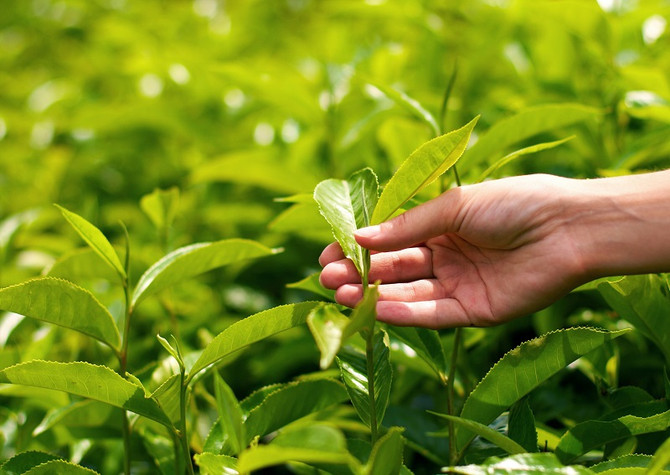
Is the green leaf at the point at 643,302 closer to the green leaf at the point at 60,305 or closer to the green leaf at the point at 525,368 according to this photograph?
the green leaf at the point at 525,368

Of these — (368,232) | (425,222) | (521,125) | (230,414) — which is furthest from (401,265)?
(230,414)

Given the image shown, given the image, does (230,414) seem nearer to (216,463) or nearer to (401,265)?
(216,463)

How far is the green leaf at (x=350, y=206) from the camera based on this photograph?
3.45 ft

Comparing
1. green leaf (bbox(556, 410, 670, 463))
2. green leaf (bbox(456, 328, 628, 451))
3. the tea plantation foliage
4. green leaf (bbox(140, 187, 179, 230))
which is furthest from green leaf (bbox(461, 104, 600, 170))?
green leaf (bbox(140, 187, 179, 230))

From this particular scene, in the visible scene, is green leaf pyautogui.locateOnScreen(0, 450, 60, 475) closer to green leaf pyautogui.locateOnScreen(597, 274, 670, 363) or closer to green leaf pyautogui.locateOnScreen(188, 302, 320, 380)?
green leaf pyautogui.locateOnScreen(188, 302, 320, 380)

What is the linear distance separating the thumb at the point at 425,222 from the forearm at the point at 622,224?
21cm

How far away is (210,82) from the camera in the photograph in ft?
8.38

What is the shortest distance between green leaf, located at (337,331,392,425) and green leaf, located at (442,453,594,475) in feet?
0.79

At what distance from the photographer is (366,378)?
111 centimetres

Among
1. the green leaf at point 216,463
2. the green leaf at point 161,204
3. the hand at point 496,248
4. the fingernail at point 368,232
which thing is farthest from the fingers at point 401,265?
the green leaf at point 161,204

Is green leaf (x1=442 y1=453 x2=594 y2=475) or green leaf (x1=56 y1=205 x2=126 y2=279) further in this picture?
green leaf (x1=56 y1=205 x2=126 y2=279)

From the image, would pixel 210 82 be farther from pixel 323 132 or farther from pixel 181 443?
pixel 181 443

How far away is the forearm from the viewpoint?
3.75 feet

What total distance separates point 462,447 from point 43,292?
746mm
